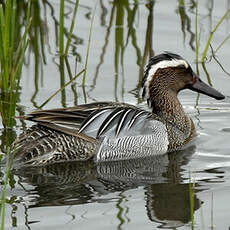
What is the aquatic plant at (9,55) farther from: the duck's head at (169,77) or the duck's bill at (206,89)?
the duck's bill at (206,89)

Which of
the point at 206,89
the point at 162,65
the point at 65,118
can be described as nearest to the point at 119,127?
the point at 65,118

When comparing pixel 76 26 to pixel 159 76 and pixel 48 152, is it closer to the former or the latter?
pixel 159 76

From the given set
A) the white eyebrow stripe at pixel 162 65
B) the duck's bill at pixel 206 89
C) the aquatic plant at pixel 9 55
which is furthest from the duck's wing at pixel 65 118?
the duck's bill at pixel 206 89

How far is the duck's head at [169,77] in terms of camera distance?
8.60 m

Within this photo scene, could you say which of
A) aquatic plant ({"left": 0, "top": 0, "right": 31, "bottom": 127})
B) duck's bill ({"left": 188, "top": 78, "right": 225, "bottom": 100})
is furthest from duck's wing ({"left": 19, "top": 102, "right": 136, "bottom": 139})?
duck's bill ({"left": 188, "top": 78, "right": 225, "bottom": 100})

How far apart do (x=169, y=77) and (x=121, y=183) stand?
185 cm

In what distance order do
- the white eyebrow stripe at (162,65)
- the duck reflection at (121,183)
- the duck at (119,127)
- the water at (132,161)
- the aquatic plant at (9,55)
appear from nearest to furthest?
the water at (132,161), the duck reflection at (121,183), the aquatic plant at (9,55), the duck at (119,127), the white eyebrow stripe at (162,65)

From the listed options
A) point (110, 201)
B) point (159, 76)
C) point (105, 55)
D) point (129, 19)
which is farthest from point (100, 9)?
point (110, 201)

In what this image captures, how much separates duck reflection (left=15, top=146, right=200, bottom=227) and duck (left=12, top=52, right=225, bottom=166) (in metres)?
0.12

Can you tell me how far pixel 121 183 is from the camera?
743 cm

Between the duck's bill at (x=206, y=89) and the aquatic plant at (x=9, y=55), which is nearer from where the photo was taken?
the aquatic plant at (x=9, y=55)

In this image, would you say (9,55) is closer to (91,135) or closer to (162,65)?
(91,135)

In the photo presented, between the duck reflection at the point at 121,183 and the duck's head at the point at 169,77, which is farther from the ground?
the duck's head at the point at 169,77

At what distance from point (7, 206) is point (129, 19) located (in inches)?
230
